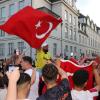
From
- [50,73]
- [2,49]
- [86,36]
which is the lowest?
[50,73]

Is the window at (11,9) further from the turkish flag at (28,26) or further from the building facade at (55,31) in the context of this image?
the turkish flag at (28,26)

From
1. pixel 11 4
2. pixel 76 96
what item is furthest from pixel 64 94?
pixel 11 4

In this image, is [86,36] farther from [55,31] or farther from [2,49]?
[2,49]

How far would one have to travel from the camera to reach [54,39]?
119 ft

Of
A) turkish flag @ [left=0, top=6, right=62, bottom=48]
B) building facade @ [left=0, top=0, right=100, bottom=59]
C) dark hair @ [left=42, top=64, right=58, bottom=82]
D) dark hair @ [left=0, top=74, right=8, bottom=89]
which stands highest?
building facade @ [left=0, top=0, right=100, bottom=59]

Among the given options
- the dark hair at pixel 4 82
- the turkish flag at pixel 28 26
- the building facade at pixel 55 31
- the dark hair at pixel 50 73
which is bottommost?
the dark hair at pixel 4 82

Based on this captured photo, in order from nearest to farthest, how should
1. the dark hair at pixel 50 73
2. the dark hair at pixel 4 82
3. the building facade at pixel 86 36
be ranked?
the dark hair at pixel 50 73, the dark hair at pixel 4 82, the building facade at pixel 86 36

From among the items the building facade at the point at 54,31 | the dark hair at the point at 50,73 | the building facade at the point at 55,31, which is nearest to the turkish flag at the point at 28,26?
the dark hair at the point at 50,73

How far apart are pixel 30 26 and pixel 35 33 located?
0.56ft

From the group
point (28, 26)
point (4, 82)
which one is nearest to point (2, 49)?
point (28, 26)

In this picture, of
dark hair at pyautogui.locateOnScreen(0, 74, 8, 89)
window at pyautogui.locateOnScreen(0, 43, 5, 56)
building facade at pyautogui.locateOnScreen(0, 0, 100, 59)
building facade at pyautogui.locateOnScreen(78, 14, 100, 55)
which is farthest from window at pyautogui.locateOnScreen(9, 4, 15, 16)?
dark hair at pyautogui.locateOnScreen(0, 74, 8, 89)

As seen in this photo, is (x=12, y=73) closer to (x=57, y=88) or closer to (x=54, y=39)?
(x=57, y=88)

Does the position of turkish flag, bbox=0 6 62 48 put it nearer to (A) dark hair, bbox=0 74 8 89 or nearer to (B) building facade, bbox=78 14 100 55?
(A) dark hair, bbox=0 74 8 89

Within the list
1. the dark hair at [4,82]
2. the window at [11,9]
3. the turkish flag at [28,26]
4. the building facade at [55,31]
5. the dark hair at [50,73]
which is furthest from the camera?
the window at [11,9]
